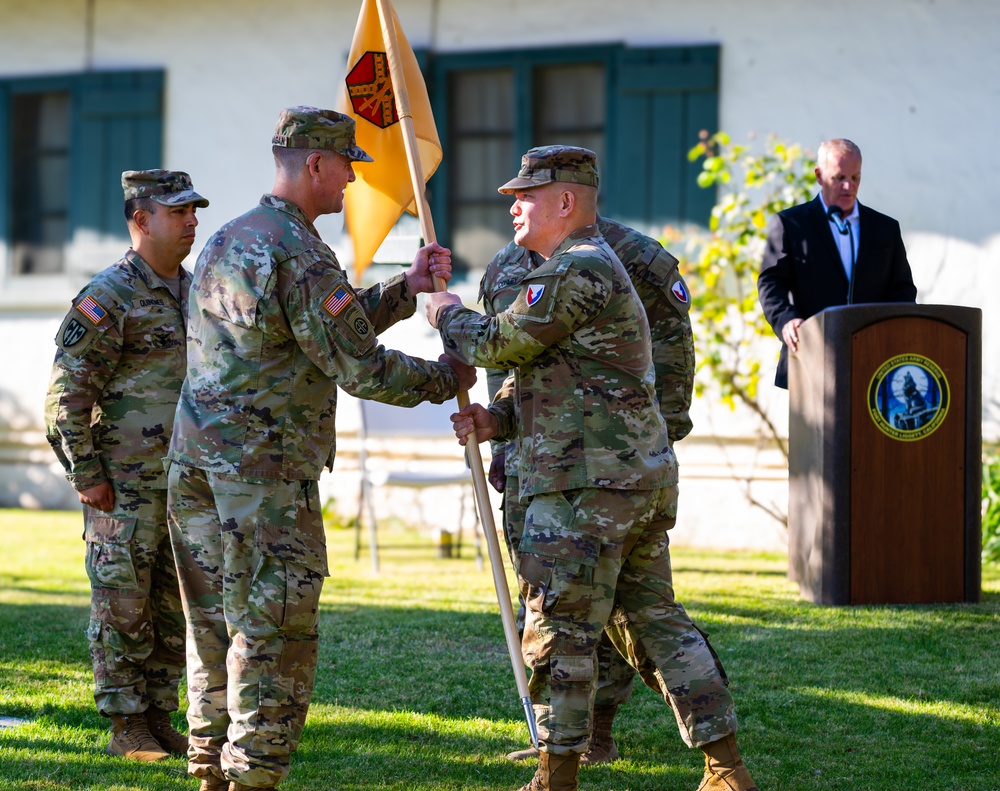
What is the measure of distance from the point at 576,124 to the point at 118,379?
241 inches

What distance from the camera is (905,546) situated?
21.5 feet

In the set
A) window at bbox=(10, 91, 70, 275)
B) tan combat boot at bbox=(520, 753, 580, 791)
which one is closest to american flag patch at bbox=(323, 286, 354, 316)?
tan combat boot at bbox=(520, 753, 580, 791)

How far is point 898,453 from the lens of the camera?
6.54m

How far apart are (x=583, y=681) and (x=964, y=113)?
6643mm

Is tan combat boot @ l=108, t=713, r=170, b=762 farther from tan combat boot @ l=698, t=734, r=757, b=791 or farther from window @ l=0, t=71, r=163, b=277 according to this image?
window @ l=0, t=71, r=163, b=277

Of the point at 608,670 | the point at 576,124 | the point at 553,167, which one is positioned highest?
the point at 576,124

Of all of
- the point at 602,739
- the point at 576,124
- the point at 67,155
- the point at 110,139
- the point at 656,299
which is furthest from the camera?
the point at 67,155

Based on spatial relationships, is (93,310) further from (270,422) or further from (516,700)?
(516,700)

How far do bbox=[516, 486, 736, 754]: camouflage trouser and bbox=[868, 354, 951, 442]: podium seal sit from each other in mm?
2797

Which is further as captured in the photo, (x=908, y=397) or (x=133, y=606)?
(x=908, y=397)

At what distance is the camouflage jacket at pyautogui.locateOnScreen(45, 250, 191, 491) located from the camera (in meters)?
4.73

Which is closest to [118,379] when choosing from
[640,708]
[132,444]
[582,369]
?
[132,444]

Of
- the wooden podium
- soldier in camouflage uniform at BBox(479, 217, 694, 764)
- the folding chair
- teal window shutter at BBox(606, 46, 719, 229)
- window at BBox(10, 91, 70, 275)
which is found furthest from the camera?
window at BBox(10, 91, 70, 275)

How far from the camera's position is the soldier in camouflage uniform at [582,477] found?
154 inches
